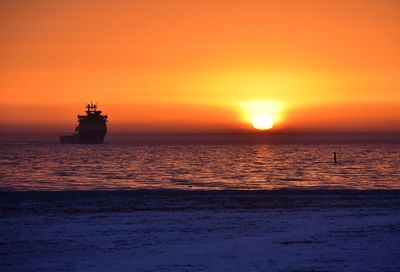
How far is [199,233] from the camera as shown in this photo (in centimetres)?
1942

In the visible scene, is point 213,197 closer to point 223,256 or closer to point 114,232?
point 114,232

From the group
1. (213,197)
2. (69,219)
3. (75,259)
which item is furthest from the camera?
(213,197)

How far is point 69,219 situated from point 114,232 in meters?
3.82

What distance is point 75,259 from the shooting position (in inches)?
602

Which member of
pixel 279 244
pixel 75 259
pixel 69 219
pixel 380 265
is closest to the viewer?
pixel 380 265

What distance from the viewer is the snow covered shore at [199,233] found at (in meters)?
14.8

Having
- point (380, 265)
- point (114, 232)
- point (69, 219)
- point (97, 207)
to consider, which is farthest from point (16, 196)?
point (380, 265)

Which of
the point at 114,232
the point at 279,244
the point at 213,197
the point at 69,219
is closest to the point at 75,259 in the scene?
the point at 114,232

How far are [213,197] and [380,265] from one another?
17678mm

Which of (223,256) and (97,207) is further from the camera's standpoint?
(97,207)

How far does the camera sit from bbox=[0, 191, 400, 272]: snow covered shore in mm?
14844

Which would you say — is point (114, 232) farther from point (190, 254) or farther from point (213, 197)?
point (213, 197)

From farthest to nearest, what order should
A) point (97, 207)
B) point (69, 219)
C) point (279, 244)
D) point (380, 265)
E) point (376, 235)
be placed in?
point (97, 207), point (69, 219), point (376, 235), point (279, 244), point (380, 265)

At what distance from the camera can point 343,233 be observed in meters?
19.1
